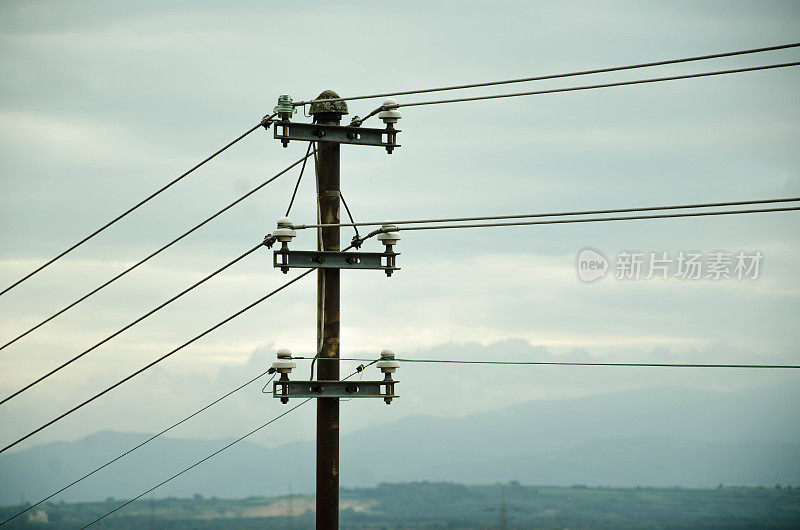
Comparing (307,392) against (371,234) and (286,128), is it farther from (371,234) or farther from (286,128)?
(286,128)

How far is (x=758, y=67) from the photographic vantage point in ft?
51.0

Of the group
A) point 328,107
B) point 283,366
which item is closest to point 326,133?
point 328,107

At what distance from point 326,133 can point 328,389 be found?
4078mm

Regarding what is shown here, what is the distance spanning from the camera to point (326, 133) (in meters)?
17.5

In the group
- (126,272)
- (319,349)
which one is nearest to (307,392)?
(319,349)

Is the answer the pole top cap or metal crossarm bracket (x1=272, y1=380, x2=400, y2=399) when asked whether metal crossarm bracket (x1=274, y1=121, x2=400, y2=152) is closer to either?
the pole top cap

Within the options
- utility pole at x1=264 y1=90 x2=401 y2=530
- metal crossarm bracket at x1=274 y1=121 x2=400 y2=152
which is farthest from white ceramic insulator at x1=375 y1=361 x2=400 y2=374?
metal crossarm bracket at x1=274 y1=121 x2=400 y2=152

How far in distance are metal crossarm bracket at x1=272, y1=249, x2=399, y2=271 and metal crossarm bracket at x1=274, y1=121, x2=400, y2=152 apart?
1.82 metres

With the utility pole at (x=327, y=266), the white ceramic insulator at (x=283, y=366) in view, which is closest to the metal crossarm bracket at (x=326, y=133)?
the utility pole at (x=327, y=266)

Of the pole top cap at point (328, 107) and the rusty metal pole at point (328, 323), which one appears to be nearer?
the rusty metal pole at point (328, 323)

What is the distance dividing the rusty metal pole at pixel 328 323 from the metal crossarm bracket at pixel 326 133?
15cm

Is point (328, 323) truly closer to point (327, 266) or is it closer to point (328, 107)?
point (327, 266)

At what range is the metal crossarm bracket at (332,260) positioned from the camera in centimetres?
1706

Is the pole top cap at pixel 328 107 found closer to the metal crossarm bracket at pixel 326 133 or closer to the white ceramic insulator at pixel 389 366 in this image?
the metal crossarm bracket at pixel 326 133
